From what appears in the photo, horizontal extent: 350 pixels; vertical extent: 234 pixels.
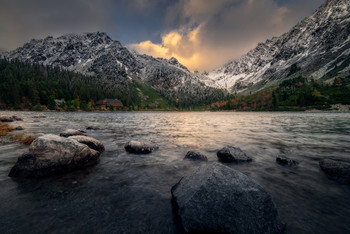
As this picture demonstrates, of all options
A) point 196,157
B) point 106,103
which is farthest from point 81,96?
point 196,157

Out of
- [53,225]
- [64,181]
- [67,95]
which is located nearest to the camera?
[53,225]

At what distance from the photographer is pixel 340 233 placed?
4344mm

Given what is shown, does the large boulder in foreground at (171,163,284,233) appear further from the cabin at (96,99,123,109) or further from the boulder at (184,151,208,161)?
the cabin at (96,99,123,109)

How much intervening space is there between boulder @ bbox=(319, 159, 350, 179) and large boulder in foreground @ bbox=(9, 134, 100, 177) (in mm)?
13478

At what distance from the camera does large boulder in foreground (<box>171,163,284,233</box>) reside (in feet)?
13.9

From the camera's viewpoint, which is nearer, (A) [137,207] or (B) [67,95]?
(A) [137,207]

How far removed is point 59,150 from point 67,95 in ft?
535

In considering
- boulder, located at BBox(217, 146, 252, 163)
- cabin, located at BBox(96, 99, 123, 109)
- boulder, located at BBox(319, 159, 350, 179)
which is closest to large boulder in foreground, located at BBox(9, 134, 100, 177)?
boulder, located at BBox(217, 146, 252, 163)

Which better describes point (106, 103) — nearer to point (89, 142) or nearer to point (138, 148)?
point (89, 142)

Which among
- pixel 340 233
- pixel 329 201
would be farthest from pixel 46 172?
pixel 329 201

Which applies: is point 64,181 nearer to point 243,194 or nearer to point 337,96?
point 243,194

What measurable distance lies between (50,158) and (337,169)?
14.8 m

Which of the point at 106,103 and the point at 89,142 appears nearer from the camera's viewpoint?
the point at 89,142

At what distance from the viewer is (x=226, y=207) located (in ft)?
14.8
